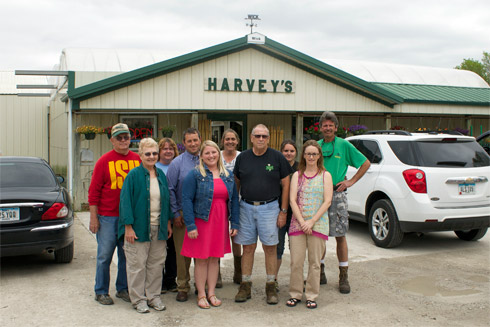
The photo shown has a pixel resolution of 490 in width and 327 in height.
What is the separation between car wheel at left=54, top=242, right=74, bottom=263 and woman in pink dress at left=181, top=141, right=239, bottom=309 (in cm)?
233

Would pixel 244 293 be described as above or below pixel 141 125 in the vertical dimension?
below

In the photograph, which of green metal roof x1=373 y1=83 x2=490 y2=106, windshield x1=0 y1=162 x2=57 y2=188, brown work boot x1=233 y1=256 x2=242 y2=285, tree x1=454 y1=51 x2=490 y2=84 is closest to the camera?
brown work boot x1=233 y1=256 x2=242 y2=285

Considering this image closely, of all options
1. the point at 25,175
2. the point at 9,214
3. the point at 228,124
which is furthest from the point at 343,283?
the point at 228,124

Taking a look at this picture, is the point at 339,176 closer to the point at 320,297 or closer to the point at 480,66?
the point at 320,297

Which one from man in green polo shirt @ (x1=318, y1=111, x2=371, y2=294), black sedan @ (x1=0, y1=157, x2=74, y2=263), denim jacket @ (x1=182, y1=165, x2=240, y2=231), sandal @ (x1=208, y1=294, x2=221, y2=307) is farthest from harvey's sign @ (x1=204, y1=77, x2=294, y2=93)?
sandal @ (x1=208, y1=294, x2=221, y2=307)

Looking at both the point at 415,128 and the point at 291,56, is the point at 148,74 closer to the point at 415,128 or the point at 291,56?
the point at 291,56

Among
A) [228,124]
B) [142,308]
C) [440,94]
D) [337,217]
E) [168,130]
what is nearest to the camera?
[142,308]

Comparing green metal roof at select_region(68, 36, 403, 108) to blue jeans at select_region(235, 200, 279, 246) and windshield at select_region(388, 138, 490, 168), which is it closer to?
windshield at select_region(388, 138, 490, 168)

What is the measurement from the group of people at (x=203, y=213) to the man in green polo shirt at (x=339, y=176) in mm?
283

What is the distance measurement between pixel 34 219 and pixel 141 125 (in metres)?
7.71

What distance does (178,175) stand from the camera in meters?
5.16

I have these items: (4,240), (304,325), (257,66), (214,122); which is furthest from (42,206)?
(214,122)

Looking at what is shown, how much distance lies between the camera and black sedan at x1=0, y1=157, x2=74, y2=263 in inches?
230

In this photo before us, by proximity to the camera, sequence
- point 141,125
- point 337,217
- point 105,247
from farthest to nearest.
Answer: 1. point 141,125
2. point 337,217
3. point 105,247
